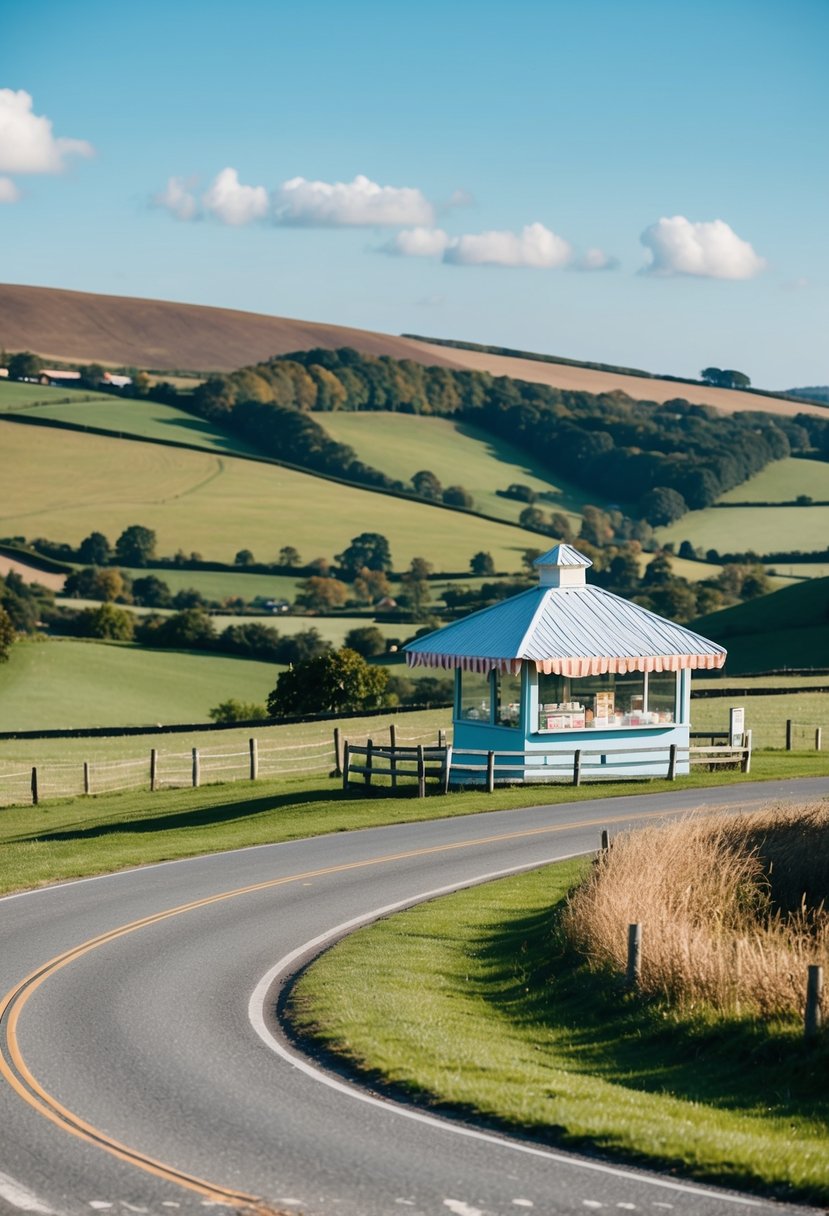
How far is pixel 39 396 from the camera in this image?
166 metres

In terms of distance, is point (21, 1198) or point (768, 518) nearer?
point (21, 1198)

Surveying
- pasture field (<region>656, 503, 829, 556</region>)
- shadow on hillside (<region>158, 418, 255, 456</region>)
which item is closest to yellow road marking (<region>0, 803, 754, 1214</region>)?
pasture field (<region>656, 503, 829, 556</region>)

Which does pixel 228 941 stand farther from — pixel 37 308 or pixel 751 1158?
pixel 37 308

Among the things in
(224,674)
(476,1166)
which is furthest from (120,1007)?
(224,674)

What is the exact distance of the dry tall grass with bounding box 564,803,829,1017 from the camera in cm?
→ 1631

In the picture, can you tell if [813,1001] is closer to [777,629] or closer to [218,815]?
[218,815]

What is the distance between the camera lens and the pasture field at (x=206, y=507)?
5231 inches

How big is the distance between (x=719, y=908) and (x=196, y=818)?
1676 centimetres

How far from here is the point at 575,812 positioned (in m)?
33.1

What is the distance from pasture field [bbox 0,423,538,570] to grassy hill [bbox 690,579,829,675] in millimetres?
34418


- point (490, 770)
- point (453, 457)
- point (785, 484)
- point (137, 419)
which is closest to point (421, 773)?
point (490, 770)

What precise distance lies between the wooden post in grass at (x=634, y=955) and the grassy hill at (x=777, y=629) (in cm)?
6602

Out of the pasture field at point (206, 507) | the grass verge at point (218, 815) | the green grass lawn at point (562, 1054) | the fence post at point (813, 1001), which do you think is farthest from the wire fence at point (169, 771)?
the pasture field at point (206, 507)

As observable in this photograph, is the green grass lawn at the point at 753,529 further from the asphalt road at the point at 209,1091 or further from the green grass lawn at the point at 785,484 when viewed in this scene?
the asphalt road at the point at 209,1091
